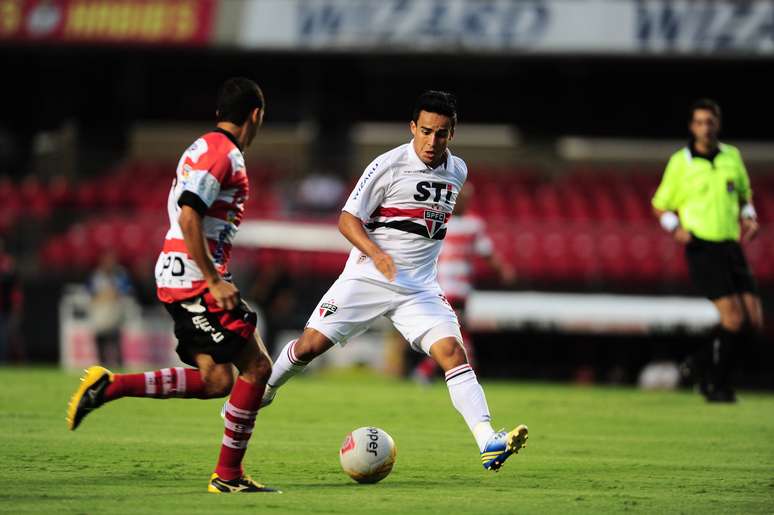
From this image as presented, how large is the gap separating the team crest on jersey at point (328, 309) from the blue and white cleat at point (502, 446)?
140 centimetres

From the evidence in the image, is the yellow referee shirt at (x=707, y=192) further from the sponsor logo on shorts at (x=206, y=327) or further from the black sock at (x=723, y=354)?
the sponsor logo on shorts at (x=206, y=327)

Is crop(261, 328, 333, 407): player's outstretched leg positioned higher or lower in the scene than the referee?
lower

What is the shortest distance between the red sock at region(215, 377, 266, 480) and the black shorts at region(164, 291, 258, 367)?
0.60ft

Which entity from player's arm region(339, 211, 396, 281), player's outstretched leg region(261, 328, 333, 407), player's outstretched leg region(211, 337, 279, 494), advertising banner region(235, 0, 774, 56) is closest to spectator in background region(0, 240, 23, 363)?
advertising banner region(235, 0, 774, 56)

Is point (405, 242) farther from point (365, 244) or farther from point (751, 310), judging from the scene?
point (751, 310)

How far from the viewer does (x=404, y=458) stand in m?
8.10

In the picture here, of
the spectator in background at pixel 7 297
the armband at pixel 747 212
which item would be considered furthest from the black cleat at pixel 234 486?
the spectator in background at pixel 7 297

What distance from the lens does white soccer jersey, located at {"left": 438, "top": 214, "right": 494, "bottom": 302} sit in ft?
48.8

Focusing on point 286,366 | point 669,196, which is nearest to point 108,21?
point 669,196

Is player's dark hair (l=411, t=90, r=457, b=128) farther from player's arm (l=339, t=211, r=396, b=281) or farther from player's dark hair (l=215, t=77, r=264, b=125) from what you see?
player's dark hair (l=215, t=77, r=264, b=125)

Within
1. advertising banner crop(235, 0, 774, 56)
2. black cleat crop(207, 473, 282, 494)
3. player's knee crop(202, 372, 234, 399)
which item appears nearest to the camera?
black cleat crop(207, 473, 282, 494)

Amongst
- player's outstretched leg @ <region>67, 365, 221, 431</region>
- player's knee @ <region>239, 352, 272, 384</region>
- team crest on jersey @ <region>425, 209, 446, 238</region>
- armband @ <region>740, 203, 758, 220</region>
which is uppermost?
armband @ <region>740, 203, 758, 220</region>

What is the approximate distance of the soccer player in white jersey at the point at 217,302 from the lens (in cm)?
628

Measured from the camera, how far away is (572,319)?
18547 mm
